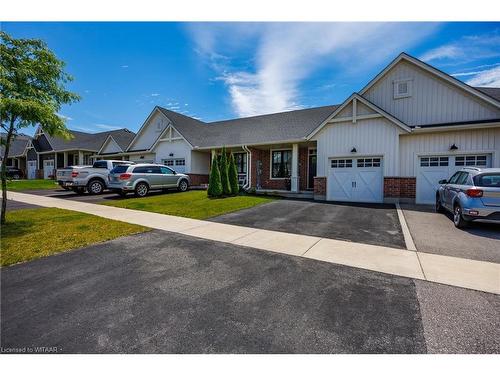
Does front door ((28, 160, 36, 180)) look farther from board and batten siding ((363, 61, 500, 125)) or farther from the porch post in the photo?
board and batten siding ((363, 61, 500, 125))

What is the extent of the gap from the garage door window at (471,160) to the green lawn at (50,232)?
13.7 meters

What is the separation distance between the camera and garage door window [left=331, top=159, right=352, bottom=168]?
13109mm

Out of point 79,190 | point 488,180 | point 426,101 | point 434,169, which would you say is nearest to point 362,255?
point 488,180

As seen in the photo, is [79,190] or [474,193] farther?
[79,190]

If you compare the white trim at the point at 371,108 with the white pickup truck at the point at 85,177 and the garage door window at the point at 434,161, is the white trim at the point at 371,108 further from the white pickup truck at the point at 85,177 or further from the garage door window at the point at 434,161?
the white pickup truck at the point at 85,177

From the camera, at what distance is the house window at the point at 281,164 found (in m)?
17.4

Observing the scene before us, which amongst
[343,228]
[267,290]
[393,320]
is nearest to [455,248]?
[343,228]

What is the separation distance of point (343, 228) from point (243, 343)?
5665mm

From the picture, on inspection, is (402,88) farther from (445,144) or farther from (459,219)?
(459,219)

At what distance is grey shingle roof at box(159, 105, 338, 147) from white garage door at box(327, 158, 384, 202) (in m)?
3.23

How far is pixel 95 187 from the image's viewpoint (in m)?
16.0

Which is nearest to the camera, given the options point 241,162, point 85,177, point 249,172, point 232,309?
point 232,309

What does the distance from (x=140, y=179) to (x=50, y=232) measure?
8310mm

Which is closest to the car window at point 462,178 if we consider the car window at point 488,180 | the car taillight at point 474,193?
the car window at point 488,180
